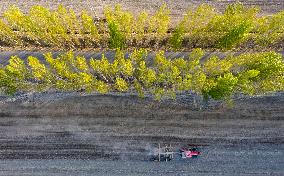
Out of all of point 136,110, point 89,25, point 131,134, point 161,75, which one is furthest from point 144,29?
point 131,134

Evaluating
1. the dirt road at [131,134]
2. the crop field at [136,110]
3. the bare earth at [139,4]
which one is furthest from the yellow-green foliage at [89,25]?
the dirt road at [131,134]

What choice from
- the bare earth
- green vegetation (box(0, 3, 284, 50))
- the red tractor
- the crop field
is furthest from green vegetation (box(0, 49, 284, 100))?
the bare earth

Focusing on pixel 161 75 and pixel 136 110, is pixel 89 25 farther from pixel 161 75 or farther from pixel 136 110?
pixel 136 110

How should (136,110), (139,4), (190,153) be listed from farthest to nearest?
(139,4)
(136,110)
(190,153)

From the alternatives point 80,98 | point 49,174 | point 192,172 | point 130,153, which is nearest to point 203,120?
point 192,172

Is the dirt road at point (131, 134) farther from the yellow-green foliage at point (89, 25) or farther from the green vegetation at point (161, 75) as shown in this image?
the yellow-green foliage at point (89, 25)

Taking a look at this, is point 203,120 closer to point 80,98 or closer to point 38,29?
point 80,98

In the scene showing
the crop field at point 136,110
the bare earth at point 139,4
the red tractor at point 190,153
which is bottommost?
the red tractor at point 190,153
